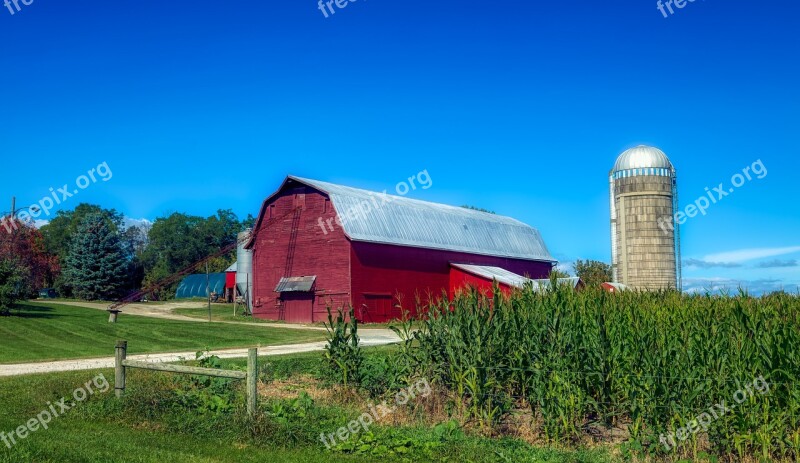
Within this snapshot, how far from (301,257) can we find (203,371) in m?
29.2

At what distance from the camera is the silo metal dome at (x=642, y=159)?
31734mm

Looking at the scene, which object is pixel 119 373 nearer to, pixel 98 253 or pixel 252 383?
pixel 252 383

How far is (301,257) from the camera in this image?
1608 inches

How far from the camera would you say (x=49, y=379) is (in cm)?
1491

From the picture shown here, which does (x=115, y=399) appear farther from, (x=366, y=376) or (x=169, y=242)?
(x=169, y=242)

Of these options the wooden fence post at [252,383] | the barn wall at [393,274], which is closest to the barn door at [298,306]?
the barn wall at [393,274]

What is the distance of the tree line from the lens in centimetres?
5288

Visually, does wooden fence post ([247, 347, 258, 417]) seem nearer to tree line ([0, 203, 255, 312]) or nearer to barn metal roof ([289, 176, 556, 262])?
tree line ([0, 203, 255, 312])

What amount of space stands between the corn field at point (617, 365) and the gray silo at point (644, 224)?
16.8 m

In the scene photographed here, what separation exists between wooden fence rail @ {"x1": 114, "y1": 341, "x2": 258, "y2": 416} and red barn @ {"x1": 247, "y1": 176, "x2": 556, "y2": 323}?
24.3 m

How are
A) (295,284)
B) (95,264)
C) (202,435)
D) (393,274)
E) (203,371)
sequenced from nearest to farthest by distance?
(202,435) < (203,371) < (295,284) < (393,274) < (95,264)

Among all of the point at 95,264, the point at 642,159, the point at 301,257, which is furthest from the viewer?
the point at 95,264

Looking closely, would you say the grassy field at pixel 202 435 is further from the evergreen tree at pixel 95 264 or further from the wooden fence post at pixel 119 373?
the evergreen tree at pixel 95 264

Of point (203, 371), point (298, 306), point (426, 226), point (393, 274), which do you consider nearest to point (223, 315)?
point (298, 306)
